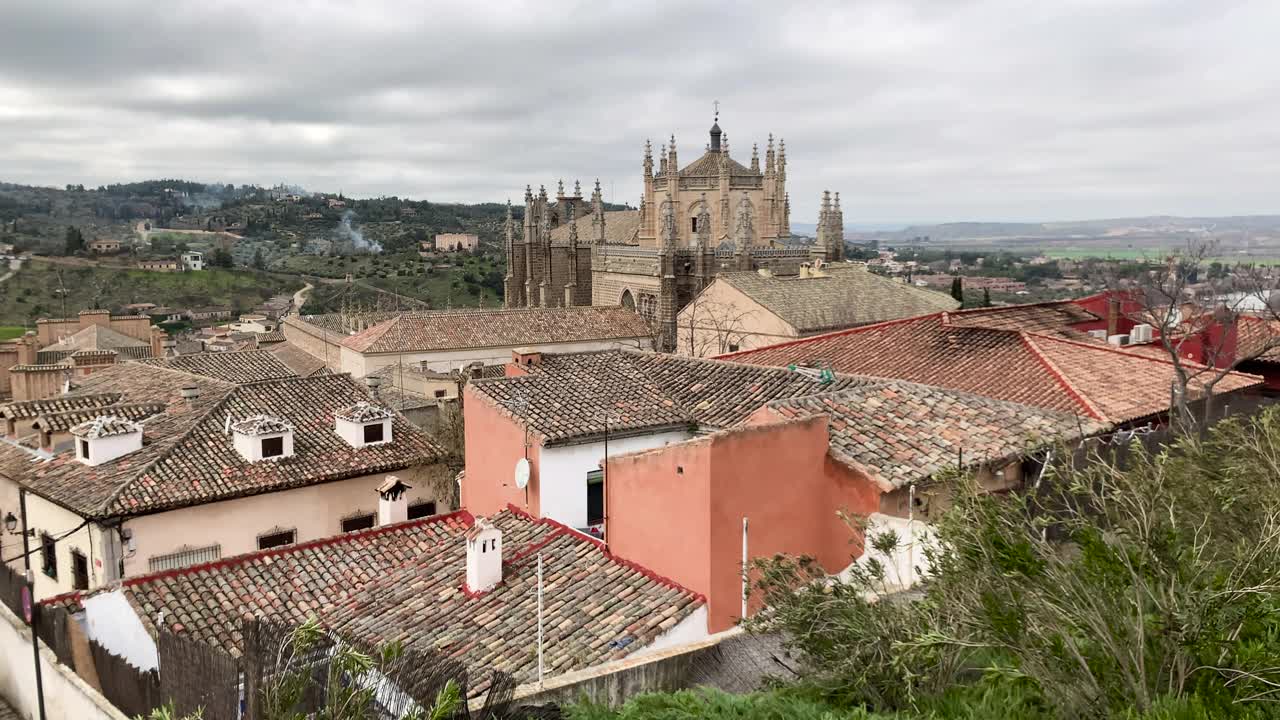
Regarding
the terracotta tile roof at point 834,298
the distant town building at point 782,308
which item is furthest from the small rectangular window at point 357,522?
the terracotta tile roof at point 834,298

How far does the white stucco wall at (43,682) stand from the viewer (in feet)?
20.9

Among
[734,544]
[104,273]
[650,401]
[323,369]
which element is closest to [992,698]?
[734,544]

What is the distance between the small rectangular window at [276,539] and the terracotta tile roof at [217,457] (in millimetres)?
714

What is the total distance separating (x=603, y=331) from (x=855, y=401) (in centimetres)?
2643

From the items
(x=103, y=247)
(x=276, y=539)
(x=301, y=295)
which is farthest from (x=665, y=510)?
(x=103, y=247)

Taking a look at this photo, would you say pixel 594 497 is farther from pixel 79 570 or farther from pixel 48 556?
pixel 48 556

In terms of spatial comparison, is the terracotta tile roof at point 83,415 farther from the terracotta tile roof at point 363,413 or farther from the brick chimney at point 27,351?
the brick chimney at point 27,351

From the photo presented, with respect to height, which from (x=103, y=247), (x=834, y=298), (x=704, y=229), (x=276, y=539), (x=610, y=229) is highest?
(x=103, y=247)

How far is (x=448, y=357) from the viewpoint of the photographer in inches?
1296

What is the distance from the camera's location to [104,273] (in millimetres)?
81188

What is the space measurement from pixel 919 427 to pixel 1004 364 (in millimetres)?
5297

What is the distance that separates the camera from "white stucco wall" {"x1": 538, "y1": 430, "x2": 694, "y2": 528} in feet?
32.5

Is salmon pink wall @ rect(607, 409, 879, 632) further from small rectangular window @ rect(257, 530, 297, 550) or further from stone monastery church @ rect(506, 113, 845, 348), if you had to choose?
stone monastery church @ rect(506, 113, 845, 348)

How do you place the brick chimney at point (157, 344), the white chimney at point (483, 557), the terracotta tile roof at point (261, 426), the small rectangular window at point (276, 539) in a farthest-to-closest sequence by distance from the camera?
1. the brick chimney at point (157, 344)
2. the terracotta tile roof at point (261, 426)
3. the small rectangular window at point (276, 539)
4. the white chimney at point (483, 557)
